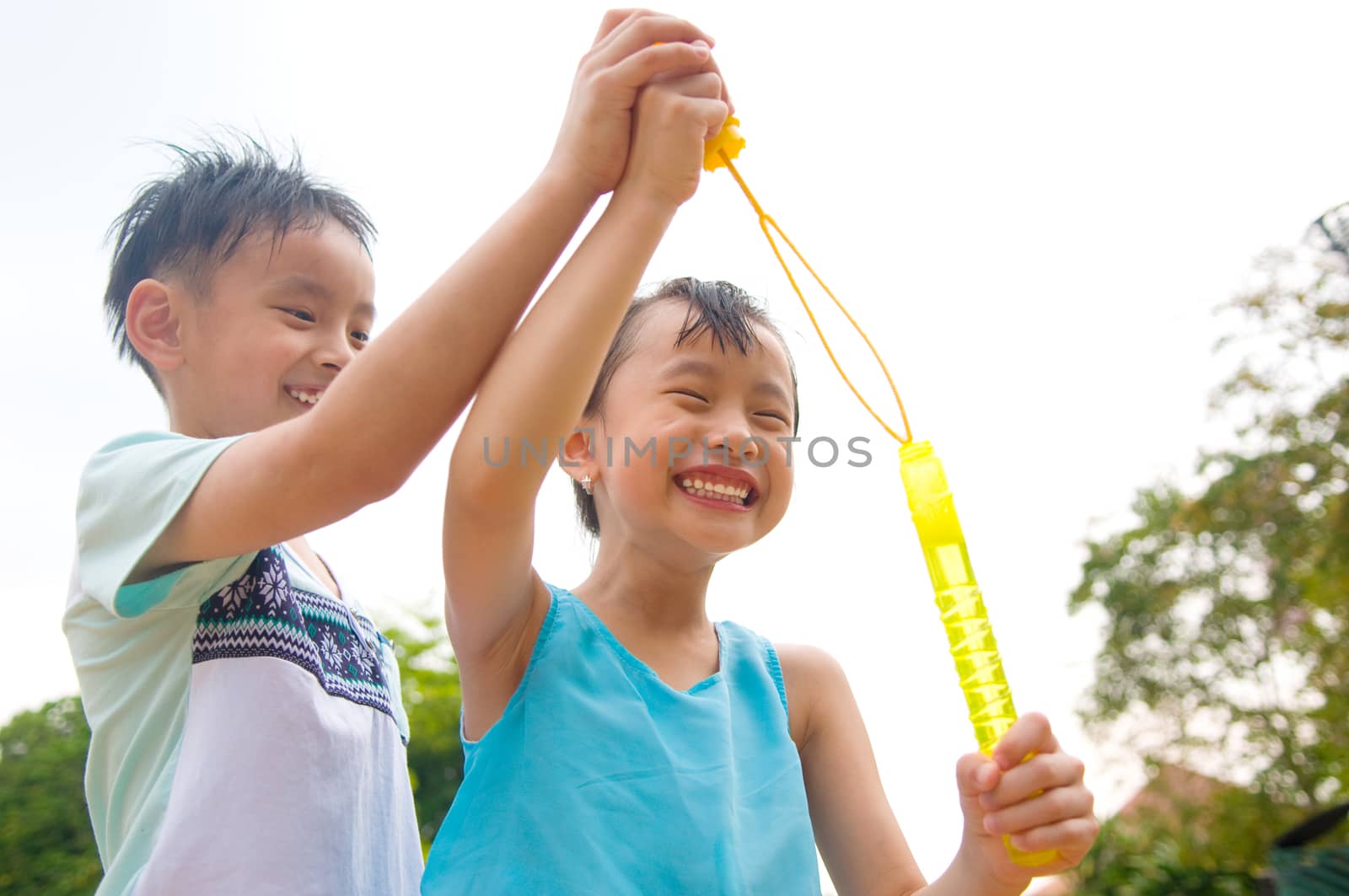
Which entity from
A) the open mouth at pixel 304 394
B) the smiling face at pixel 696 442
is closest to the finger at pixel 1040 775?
the smiling face at pixel 696 442

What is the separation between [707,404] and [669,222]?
1.31 feet

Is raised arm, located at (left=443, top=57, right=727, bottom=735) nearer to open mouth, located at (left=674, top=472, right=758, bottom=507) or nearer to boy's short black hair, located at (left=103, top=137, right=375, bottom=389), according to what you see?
open mouth, located at (left=674, top=472, right=758, bottom=507)

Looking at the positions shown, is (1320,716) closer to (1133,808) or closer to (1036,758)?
(1133,808)

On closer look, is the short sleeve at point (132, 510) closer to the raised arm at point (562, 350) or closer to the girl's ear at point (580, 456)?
the raised arm at point (562, 350)

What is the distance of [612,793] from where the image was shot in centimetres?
127

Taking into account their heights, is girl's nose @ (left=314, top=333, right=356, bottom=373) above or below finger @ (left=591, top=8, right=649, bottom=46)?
below

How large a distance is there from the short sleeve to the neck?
1.86ft

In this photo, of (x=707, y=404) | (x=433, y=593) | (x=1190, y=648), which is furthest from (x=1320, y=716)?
(x=707, y=404)

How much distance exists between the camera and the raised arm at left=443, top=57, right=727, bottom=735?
3.48ft

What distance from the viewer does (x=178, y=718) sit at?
4.36ft

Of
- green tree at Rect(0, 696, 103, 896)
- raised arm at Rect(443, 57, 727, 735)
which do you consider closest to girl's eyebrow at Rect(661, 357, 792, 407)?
raised arm at Rect(443, 57, 727, 735)

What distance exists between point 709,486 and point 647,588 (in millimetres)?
218

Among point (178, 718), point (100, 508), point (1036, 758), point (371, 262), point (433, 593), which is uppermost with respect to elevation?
point (433, 593)

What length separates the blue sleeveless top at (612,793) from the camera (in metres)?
1.22
